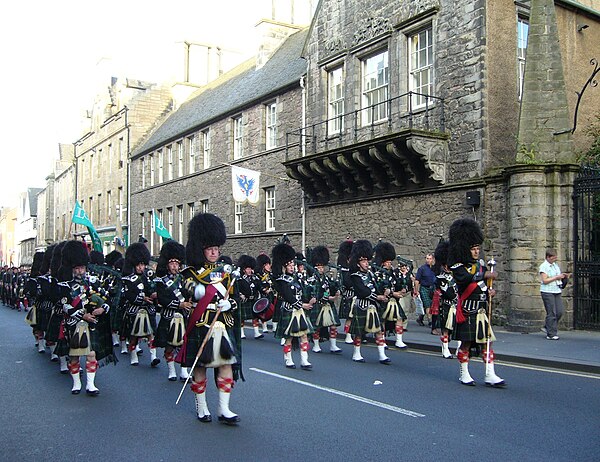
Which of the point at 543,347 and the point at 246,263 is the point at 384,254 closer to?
the point at 543,347

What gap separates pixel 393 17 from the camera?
19.3m

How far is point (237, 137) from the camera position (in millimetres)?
30141

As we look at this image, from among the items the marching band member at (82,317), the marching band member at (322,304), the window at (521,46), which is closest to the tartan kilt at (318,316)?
the marching band member at (322,304)

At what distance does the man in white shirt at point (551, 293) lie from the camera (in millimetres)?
13195

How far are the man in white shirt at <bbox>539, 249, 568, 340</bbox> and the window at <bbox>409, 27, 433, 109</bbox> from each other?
6.58 meters

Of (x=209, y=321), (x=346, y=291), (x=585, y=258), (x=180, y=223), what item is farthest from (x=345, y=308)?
(x=180, y=223)

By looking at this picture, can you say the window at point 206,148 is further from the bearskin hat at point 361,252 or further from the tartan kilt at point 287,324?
the tartan kilt at point 287,324

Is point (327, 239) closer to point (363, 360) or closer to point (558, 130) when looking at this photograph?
point (558, 130)

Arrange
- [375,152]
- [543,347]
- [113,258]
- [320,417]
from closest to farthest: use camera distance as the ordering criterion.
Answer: [320,417] → [543,347] → [113,258] → [375,152]

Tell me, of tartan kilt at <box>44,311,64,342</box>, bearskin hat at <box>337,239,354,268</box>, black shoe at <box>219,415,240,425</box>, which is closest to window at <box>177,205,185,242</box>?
bearskin hat at <box>337,239,354,268</box>

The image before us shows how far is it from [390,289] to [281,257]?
7.01 ft

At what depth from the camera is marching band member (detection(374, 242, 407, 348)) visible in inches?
461

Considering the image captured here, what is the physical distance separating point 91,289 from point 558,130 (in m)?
11.3

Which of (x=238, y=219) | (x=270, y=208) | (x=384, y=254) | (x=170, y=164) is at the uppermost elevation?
(x=170, y=164)
